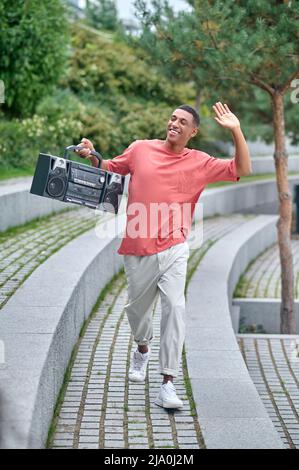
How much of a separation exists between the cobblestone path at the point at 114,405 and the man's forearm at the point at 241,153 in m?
1.51

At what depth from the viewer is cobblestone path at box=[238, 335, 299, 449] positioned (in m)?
6.62

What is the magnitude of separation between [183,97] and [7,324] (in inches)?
739

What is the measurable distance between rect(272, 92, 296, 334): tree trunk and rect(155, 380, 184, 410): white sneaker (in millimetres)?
5565

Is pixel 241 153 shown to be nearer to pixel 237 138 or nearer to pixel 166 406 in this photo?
pixel 237 138

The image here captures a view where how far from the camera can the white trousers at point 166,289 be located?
5484mm

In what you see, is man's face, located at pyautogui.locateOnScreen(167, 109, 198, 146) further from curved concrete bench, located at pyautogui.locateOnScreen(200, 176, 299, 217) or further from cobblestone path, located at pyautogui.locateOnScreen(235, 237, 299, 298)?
curved concrete bench, located at pyautogui.locateOnScreen(200, 176, 299, 217)

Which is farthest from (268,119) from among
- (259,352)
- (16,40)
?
(259,352)

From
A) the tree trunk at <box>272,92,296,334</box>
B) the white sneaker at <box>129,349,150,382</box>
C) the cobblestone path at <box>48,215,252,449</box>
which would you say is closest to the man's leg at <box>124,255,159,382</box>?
the white sneaker at <box>129,349,150,382</box>

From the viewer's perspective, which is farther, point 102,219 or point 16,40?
point 16,40

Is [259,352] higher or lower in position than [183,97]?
lower

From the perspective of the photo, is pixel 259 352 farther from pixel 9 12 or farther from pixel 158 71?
pixel 9 12

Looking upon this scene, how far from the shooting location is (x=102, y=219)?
12.4 metres

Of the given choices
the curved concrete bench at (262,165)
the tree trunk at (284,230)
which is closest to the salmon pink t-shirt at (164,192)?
the tree trunk at (284,230)

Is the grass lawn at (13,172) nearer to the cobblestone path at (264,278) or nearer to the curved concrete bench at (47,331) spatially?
the cobblestone path at (264,278)
